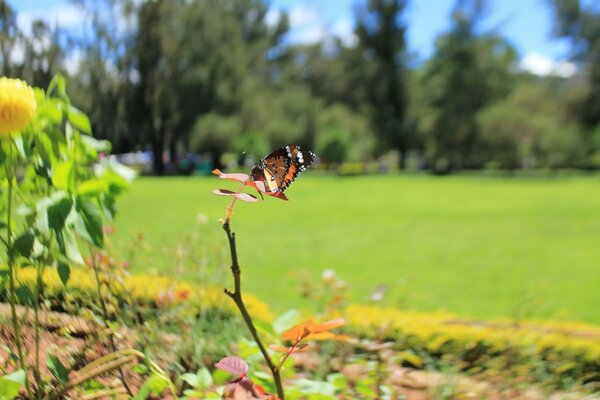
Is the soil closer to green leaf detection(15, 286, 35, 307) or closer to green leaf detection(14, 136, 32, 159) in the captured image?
green leaf detection(15, 286, 35, 307)

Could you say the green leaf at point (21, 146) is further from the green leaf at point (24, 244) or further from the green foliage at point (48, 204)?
the green leaf at point (24, 244)

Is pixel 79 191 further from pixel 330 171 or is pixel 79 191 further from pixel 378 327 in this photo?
pixel 330 171

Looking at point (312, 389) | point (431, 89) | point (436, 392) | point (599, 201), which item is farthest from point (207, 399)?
point (431, 89)

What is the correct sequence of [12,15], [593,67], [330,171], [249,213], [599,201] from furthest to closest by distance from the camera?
[593,67] < [330,171] < [599,201] < [249,213] < [12,15]

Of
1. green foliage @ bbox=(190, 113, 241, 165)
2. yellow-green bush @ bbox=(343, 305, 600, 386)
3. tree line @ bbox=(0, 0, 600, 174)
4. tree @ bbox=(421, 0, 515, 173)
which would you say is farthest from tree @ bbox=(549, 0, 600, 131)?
yellow-green bush @ bbox=(343, 305, 600, 386)

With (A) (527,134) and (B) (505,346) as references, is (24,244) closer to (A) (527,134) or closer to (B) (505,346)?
(B) (505,346)

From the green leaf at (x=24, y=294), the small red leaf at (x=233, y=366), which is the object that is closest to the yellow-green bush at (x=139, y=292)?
the green leaf at (x=24, y=294)
